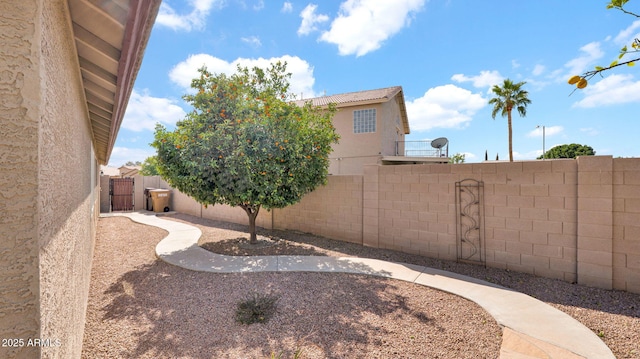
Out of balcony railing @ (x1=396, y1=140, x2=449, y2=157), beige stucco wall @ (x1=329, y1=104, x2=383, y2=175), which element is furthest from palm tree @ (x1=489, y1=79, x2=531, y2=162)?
beige stucco wall @ (x1=329, y1=104, x2=383, y2=175)

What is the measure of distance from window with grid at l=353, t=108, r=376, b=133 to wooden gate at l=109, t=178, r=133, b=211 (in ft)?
50.0

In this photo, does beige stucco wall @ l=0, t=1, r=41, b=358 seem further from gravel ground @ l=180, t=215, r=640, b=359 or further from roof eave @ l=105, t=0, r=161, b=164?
gravel ground @ l=180, t=215, r=640, b=359

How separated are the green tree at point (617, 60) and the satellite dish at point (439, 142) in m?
15.9

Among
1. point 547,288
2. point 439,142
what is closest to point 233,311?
point 547,288

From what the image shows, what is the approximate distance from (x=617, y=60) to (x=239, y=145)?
624 centimetres

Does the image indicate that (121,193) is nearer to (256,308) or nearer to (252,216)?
(252,216)

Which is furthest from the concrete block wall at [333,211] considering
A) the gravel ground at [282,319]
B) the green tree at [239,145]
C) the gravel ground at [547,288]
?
the gravel ground at [282,319]

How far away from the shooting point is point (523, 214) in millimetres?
5871

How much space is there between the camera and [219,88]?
7090 millimetres

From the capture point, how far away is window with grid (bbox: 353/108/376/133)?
16.8 metres

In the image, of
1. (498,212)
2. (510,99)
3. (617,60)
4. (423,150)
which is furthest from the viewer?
(510,99)

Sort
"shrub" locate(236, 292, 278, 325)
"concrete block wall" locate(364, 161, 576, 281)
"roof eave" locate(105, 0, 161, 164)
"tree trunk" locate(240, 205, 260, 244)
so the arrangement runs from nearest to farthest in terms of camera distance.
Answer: "roof eave" locate(105, 0, 161, 164)
"shrub" locate(236, 292, 278, 325)
"concrete block wall" locate(364, 161, 576, 281)
"tree trunk" locate(240, 205, 260, 244)

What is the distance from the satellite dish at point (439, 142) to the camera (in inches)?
658

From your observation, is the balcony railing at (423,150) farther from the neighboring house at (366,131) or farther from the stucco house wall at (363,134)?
the stucco house wall at (363,134)
